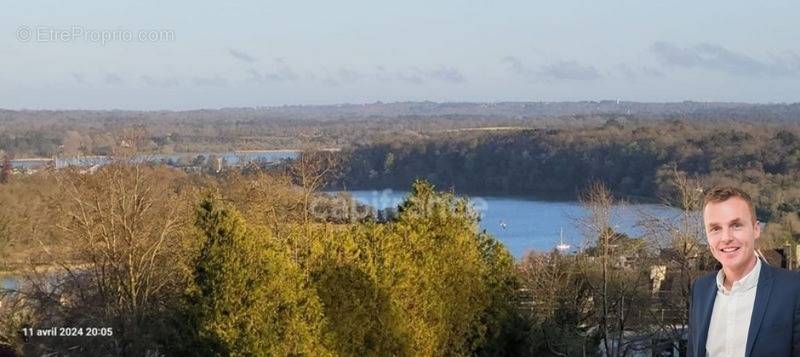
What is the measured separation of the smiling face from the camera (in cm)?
236

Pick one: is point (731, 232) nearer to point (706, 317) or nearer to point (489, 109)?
point (706, 317)

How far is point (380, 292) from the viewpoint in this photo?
35.6ft

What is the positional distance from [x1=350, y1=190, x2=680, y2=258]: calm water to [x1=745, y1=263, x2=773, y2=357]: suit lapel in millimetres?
22349

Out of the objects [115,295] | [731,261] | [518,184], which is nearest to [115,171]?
[115,295]

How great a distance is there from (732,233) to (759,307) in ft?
0.60

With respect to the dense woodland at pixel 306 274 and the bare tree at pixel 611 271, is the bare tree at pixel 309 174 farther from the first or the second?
the bare tree at pixel 611 271

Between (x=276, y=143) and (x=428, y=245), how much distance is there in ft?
165

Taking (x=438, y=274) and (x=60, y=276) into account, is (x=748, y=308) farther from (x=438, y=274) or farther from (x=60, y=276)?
(x=60, y=276)

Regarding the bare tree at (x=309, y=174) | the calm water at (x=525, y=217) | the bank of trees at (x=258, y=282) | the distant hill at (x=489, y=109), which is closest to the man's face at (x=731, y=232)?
the bank of trees at (x=258, y=282)

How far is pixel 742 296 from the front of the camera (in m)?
2.39

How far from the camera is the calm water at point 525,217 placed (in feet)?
97.6

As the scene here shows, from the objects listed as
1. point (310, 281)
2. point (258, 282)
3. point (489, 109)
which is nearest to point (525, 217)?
point (310, 281)

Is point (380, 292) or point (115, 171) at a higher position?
point (115, 171)

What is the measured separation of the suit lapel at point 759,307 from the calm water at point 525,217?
2235 cm
